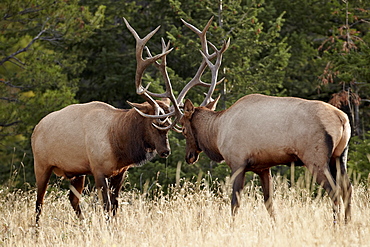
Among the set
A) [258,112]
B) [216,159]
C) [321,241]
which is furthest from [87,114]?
[321,241]

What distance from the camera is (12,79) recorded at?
1498 cm

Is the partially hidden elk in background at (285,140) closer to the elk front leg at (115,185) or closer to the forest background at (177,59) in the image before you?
the elk front leg at (115,185)

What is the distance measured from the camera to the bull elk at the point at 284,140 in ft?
20.2

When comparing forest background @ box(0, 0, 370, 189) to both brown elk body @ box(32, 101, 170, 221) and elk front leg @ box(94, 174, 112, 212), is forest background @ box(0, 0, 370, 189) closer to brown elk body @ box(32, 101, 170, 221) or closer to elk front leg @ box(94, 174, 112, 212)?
brown elk body @ box(32, 101, 170, 221)

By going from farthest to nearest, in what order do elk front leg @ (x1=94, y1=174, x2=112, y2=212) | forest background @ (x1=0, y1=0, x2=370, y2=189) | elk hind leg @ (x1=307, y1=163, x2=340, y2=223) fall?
1. forest background @ (x1=0, y1=0, x2=370, y2=189)
2. elk front leg @ (x1=94, y1=174, x2=112, y2=212)
3. elk hind leg @ (x1=307, y1=163, x2=340, y2=223)

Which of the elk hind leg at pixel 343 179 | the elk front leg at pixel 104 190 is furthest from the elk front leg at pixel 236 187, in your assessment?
the elk front leg at pixel 104 190

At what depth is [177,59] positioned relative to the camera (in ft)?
57.1

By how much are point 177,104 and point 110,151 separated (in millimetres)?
1109

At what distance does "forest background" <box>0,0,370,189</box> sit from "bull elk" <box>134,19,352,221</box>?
12.0 feet

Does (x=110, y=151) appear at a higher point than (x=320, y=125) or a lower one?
lower

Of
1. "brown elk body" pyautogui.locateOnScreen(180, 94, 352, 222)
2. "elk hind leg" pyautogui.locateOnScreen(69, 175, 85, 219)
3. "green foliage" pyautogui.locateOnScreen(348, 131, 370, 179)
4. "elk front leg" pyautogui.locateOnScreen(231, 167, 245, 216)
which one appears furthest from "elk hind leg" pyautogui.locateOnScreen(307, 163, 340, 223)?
"green foliage" pyautogui.locateOnScreen(348, 131, 370, 179)

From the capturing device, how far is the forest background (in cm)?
1315

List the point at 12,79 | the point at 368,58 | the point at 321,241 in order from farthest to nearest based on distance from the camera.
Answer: the point at 12,79 < the point at 368,58 < the point at 321,241

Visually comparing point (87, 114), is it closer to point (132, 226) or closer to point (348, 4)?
point (132, 226)
